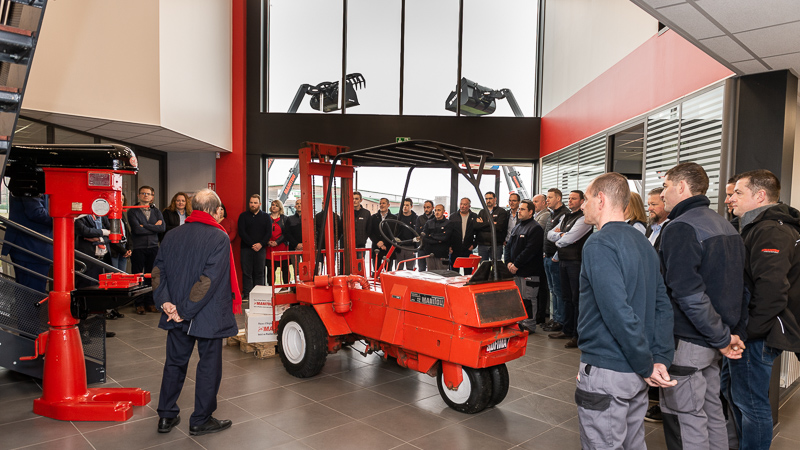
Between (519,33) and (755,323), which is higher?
(519,33)

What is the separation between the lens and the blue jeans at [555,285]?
6.54 metres

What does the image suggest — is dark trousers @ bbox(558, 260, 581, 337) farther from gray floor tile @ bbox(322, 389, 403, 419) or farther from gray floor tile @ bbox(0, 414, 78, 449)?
gray floor tile @ bbox(0, 414, 78, 449)

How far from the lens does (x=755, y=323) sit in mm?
2832

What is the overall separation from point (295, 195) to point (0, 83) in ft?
28.0

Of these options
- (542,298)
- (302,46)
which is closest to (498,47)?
(302,46)

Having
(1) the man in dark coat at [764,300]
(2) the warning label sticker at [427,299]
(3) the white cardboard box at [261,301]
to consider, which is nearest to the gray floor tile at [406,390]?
(2) the warning label sticker at [427,299]

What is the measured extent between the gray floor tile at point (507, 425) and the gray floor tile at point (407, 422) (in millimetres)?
238

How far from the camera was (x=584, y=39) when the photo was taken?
25.6 ft

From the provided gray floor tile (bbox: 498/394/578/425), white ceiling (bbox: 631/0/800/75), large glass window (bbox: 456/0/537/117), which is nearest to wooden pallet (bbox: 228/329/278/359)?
gray floor tile (bbox: 498/394/578/425)

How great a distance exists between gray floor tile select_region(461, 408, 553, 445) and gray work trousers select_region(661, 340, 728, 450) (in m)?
1.05

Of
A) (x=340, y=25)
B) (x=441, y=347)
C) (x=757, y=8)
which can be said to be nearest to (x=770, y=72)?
(x=757, y=8)

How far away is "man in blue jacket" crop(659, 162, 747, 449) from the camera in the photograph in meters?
2.52

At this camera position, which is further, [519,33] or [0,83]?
[519,33]

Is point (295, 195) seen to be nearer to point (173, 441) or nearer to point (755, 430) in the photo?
point (173, 441)
